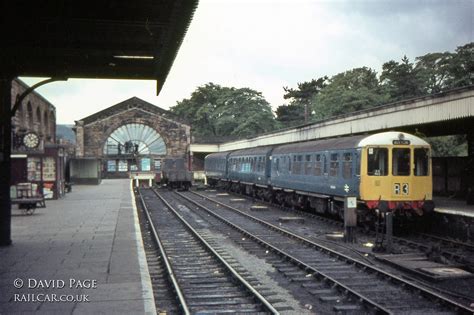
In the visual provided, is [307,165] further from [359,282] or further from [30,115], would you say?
[30,115]

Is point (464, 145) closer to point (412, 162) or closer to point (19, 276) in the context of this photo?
point (412, 162)

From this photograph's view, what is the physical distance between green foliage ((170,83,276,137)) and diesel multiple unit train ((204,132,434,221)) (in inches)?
1807

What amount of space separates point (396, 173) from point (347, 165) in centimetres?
187

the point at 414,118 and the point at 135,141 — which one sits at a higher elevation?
the point at 135,141

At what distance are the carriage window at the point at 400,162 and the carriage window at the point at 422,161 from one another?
1.08 feet

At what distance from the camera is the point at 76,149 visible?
61500 mm

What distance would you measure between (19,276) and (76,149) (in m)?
54.9

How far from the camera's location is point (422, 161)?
623 inches

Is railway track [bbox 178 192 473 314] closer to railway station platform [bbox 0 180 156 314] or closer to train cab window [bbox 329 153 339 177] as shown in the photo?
railway station platform [bbox 0 180 156 314]

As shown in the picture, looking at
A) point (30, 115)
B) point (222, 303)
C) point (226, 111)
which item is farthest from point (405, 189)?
point (226, 111)

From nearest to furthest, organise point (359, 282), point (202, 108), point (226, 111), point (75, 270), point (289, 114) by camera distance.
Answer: point (75, 270), point (359, 282), point (289, 114), point (226, 111), point (202, 108)

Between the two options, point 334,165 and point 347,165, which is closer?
point 347,165
